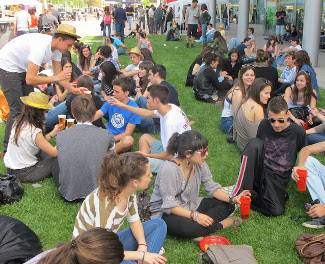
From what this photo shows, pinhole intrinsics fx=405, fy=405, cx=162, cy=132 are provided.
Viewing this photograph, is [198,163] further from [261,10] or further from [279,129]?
[261,10]

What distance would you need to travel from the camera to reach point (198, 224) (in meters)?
3.93

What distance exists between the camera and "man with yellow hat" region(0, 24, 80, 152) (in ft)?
17.2

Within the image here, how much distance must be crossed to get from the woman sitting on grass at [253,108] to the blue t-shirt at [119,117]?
156cm

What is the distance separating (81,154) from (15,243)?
160cm

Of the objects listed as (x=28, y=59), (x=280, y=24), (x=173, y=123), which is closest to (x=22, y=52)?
(x=28, y=59)

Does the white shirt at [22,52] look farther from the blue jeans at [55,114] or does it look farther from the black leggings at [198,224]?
the black leggings at [198,224]

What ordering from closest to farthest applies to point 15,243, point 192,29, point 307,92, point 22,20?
point 15,243
point 307,92
point 22,20
point 192,29

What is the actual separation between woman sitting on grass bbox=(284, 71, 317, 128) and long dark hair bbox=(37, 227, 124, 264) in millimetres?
5451

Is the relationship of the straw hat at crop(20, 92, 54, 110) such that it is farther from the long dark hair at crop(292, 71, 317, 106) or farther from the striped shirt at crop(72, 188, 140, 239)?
the long dark hair at crop(292, 71, 317, 106)

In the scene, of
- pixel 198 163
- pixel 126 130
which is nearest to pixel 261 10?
pixel 126 130

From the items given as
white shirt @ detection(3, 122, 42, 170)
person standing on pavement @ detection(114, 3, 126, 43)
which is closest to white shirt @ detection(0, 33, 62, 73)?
white shirt @ detection(3, 122, 42, 170)

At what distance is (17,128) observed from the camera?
192 inches

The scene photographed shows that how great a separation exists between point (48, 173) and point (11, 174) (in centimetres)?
46

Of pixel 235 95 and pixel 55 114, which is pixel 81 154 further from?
pixel 235 95
